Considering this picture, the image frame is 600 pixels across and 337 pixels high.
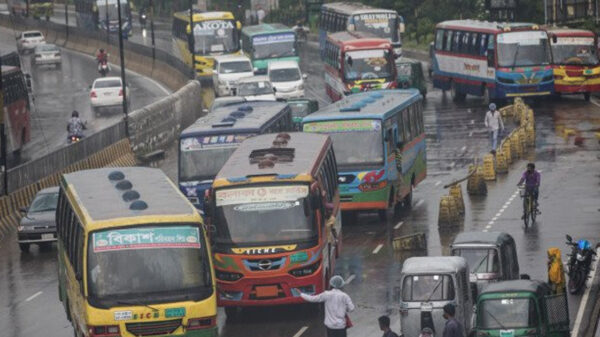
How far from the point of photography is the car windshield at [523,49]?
58.0 meters

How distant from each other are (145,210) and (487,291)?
210 inches

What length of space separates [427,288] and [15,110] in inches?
1222

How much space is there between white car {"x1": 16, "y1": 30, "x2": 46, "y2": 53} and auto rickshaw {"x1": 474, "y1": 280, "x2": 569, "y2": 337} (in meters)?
83.7

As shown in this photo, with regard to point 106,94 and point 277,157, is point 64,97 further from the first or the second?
point 277,157

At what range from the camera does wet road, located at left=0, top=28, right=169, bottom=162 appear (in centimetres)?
6034

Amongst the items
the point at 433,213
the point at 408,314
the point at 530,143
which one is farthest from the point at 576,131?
the point at 408,314

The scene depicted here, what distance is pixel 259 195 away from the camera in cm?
2616

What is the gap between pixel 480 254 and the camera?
85.8 feet

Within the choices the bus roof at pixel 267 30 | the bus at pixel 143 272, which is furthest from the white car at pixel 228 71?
Answer: the bus at pixel 143 272

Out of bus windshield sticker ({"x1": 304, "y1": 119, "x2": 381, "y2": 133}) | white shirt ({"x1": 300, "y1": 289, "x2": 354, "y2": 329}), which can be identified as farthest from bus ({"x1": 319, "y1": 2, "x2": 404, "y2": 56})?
white shirt ({"x1": 300, "y1": 289, "x2": 354, "y2": 329})

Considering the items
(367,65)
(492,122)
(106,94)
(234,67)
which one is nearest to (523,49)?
(367,65)

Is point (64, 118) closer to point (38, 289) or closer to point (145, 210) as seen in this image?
point (38, 289)

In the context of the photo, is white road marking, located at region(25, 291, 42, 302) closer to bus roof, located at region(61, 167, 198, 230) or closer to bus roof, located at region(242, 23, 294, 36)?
bus roof, located at region(61, 167, 198, 230)

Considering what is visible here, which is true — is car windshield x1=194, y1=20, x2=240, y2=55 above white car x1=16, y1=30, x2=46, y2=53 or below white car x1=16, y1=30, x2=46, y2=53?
above
